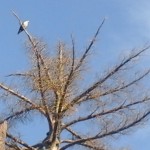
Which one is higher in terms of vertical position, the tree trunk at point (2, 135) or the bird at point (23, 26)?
the bird at point (23, 26)

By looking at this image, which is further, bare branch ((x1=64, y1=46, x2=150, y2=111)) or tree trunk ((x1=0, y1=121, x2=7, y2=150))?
bare branch ((x1=64, y1=46, x2=150, y2=111))

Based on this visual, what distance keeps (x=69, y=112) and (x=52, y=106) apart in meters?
0.26

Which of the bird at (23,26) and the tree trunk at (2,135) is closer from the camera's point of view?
the tree trunk at (2,135)

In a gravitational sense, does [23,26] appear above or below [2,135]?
above

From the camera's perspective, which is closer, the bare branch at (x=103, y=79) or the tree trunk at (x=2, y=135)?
the tree trunk at (x=2, y=135)

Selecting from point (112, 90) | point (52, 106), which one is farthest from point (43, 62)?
point (112, 90)

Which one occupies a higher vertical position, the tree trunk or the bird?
the bird

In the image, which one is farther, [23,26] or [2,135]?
[23,26]

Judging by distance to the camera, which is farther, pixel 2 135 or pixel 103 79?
pixel 103 79

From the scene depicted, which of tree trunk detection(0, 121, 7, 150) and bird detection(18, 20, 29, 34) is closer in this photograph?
tree trunk detection(0, 121, 7, 150)

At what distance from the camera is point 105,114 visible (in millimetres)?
6758

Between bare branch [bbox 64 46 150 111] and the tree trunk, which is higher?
bare branch [bbox 64 46 150 111]

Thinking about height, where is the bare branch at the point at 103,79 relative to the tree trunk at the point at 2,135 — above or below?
above

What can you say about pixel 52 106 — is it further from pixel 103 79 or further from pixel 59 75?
pixel 103 79
